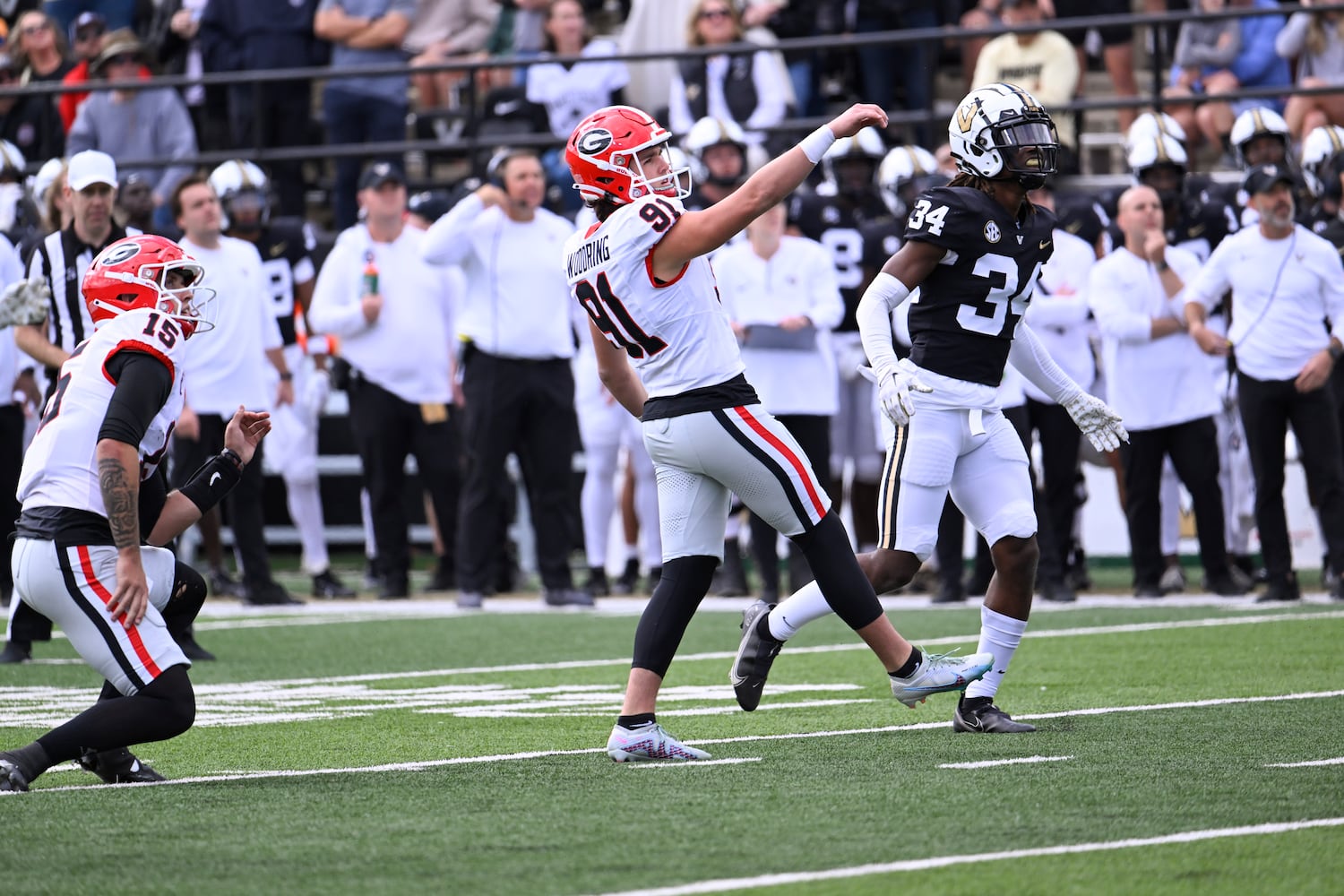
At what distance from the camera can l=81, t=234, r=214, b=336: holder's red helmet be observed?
18.7 feet

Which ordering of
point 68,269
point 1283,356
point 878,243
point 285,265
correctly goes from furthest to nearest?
point 285,265
point 878,243
point 1283,356
point 68,269

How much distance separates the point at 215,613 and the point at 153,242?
622 cm

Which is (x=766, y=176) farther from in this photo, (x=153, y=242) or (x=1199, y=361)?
(x=1199, y=361)

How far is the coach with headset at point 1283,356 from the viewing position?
35.0 feet

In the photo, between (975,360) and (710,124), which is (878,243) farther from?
(975,360)

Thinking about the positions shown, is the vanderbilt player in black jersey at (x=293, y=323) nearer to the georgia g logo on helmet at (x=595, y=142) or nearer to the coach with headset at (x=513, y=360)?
the coach with headset at (x=513, y=360)

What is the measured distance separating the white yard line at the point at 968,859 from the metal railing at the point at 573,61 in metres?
8.96

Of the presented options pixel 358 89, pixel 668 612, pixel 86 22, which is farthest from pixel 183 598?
pixel 86 22

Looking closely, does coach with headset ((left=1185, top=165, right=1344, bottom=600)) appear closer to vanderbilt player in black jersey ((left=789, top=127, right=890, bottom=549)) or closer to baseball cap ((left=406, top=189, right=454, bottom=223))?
vanderbilt player in black jersey ((left=789, top=127, right=890, bottom=549))

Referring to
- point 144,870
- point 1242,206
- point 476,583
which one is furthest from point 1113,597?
point 144,870

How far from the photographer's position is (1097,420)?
6.73 metres

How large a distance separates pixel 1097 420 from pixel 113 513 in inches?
122

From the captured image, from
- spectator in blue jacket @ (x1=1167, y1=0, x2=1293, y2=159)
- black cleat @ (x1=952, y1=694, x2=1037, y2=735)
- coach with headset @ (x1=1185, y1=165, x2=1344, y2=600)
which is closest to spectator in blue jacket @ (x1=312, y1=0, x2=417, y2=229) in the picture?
spectator in blue jacket @ (x1=1167, y1=0, x2=1293, y2=159)

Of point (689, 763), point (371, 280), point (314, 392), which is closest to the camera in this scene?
point (689, 763)
